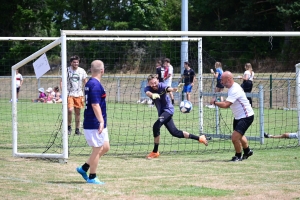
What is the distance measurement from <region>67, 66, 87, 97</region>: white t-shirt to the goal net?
2.66 ft

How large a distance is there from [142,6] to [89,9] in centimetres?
518

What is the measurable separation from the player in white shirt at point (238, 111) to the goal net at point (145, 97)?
5.19ft

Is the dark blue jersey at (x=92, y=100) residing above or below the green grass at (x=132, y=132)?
above

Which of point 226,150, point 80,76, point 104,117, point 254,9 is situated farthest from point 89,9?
Result: point 104,117

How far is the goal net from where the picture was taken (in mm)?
14672

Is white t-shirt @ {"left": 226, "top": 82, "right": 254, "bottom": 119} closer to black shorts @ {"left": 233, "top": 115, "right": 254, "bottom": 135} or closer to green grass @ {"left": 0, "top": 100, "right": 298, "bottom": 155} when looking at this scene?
black shorts @ {"left": 233, "top": 115, "right": 254, "bottom": 135}

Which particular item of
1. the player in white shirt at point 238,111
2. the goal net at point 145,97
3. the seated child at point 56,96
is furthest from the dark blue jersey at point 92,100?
the seated child at point 56,96

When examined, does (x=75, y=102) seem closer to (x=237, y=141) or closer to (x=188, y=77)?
(x=188, y=77)

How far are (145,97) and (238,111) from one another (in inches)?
623

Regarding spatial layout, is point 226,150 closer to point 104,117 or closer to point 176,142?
point 176,142

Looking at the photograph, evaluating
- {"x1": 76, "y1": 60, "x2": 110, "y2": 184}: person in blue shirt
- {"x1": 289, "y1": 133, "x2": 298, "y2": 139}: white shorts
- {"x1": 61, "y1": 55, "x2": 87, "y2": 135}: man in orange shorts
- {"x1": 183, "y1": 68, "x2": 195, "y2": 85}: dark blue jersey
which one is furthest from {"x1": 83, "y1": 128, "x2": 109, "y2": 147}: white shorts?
{"x1": 183, "y1": 68, "x2": 195, "y2": 85}: dark blue jersey

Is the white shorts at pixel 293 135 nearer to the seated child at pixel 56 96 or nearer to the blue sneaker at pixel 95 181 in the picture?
the blue sneaker at pixel 95 181

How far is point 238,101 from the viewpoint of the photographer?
40.6 feet

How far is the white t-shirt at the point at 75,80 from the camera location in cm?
1694
